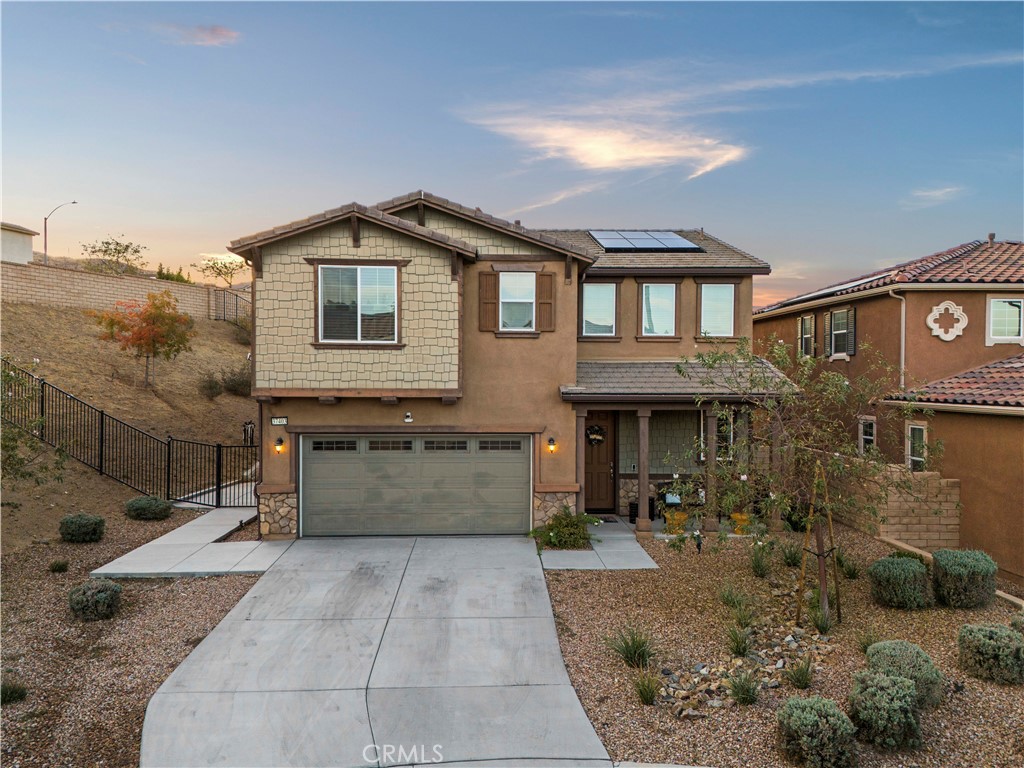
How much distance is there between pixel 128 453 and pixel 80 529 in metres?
5.73

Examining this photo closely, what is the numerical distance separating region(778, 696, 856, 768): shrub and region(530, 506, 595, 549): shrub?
21.8 feet

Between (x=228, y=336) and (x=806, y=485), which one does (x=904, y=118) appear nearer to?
(x=806, y=485)

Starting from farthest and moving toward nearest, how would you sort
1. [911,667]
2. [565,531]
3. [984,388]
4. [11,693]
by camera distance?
[565,531]
[984,388]
[11,693]
[911,667]

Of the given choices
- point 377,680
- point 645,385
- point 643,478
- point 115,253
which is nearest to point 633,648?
point 377,680

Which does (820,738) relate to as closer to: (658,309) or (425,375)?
(425,375)

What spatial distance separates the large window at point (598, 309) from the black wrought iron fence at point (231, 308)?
27403 millimetres

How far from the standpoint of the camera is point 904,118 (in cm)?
1511

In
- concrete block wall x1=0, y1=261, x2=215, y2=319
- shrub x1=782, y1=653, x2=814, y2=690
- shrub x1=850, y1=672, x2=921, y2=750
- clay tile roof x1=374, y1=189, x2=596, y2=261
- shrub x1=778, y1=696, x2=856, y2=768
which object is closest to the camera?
shrub x1=778, y1=696, x2=856, y2=768

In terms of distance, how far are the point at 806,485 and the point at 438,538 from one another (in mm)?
7517

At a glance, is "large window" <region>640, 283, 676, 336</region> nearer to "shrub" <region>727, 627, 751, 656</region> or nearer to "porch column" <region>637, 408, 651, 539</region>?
"porch column" <region>637, 408, 651, 539</region>

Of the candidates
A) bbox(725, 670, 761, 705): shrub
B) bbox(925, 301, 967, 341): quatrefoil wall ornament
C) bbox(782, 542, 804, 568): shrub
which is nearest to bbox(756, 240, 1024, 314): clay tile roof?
bbox(925, 301, 967, 341): quatrefoil wall ornament

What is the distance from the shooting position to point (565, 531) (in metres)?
11.7

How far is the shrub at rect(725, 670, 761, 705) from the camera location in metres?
5.79

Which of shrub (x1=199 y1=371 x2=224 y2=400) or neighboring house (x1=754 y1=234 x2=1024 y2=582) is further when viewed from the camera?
shrub (x1=199 y1=371 x2=224 y2=400)
